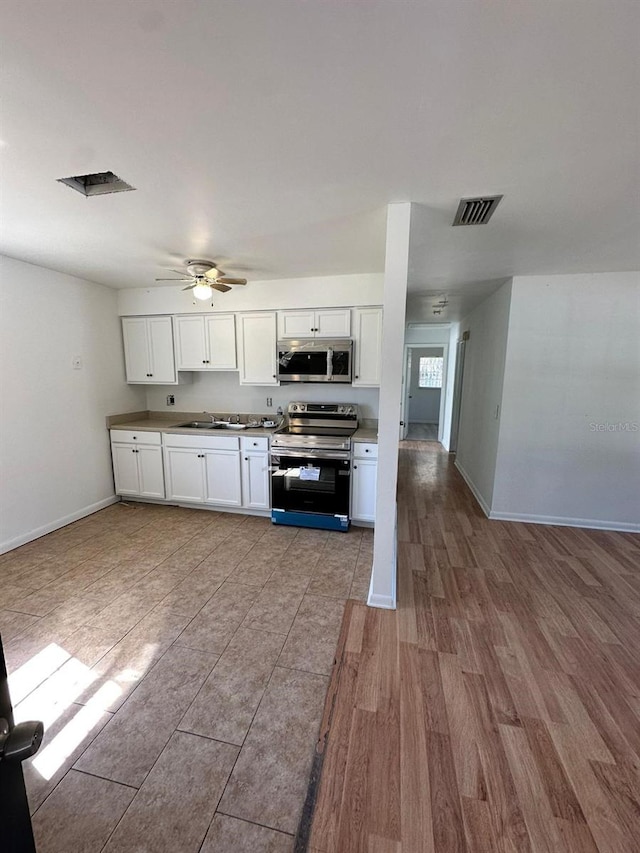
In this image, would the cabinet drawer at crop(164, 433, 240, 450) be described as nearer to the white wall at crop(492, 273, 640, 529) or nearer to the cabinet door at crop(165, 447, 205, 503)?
the cabinet door at crop(165, 447, 205, 503)

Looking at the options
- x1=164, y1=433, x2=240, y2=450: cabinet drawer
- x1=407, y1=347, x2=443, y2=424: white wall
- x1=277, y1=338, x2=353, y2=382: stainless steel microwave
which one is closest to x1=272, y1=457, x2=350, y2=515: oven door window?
x1=164, y1=433, x2=240, y2=450: cabinet drawer

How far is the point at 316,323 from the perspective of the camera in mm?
3514

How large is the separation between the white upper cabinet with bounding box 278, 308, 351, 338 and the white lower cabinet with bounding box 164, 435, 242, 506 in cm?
126

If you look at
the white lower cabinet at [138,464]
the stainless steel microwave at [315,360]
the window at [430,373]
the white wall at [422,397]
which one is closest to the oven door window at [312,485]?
the stainless steel microwave at [315,360]

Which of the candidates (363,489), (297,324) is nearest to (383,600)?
(363,489)

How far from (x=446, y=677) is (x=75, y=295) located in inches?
171

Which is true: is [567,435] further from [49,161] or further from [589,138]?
[49,161]

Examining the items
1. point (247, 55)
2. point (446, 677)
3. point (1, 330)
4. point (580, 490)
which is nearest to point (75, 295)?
point (1, 330)

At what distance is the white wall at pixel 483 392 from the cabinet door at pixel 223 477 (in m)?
2.67

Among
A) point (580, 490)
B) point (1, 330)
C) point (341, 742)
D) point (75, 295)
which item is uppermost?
point (75, 295)

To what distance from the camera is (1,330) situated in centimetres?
286

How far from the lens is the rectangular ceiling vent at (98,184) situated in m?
1.77

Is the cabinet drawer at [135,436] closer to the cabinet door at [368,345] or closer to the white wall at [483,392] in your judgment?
the cabinet door at [368,345]

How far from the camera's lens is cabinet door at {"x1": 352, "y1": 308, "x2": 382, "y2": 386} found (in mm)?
3387
